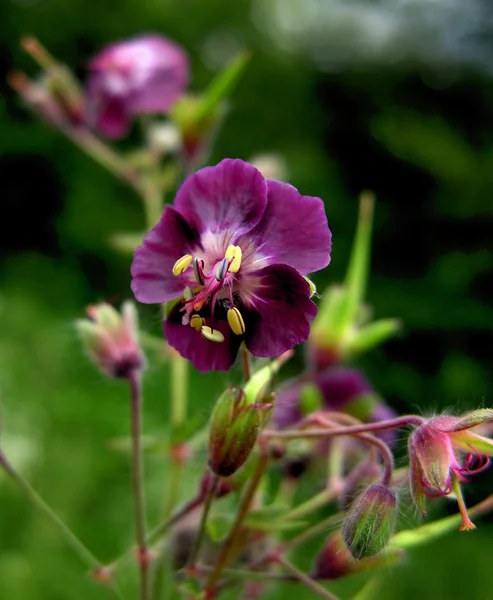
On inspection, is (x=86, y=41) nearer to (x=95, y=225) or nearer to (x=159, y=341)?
(x=95, y=225)

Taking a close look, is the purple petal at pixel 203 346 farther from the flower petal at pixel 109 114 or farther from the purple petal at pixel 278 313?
the flower petal at pixel 109 114

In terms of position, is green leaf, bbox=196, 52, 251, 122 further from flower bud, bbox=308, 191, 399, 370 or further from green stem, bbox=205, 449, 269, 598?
green stem, bbox=205, 449, 269, 598

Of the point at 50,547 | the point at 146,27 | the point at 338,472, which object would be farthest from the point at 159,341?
the point at 146,27

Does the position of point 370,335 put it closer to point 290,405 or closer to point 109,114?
point 290,405

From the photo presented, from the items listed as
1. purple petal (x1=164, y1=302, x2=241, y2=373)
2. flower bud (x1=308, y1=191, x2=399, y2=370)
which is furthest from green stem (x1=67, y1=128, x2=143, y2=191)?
purple petal (x1=164, y1=302, x2=241, y2=373)

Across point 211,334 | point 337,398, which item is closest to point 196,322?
point 211,334

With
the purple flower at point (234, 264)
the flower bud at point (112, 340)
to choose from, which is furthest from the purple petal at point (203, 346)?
the flower bud at point (112, 340)

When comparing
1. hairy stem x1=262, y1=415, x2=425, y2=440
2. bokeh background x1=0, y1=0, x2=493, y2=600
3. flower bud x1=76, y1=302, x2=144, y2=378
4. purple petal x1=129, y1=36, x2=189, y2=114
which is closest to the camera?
hairy stem x1=262, y1=415, x2=425, y2=440
